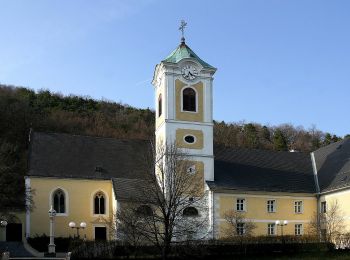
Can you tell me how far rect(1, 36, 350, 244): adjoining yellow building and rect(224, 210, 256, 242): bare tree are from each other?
34 cm

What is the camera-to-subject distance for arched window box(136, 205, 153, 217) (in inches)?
1312

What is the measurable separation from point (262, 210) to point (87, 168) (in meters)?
15.2

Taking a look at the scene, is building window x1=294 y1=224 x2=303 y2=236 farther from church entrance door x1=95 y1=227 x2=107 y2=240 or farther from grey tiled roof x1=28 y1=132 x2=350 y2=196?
church entrance door x1=95 y1=227 x2=107 y2=240

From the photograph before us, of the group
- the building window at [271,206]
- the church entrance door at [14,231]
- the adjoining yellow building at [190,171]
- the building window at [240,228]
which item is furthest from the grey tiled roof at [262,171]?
the church entrance door at [14,231]

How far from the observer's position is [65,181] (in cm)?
4531

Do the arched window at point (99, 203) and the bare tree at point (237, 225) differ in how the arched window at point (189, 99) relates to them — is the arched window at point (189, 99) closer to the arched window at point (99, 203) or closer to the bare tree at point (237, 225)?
the bare tree at point (237, 225)

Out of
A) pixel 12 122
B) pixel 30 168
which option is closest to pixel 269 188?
pixel 30 168

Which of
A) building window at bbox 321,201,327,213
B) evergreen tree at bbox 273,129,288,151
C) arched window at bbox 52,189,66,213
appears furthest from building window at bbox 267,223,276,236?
evergreen tree at bbox 273,129,288,151

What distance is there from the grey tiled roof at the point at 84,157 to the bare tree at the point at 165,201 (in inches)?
321

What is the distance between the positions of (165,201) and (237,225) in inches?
498

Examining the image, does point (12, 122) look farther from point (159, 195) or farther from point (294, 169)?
point (159, 195)

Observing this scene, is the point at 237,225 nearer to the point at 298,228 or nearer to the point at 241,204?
the point at 241,204

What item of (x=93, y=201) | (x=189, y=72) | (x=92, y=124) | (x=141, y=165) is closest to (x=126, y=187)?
(x=141, y=165)

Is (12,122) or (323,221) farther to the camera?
(12,122)
